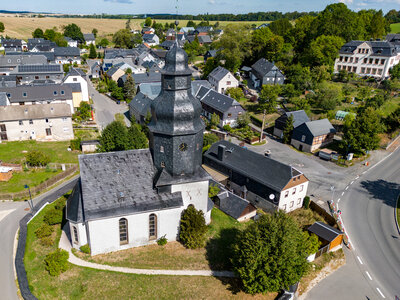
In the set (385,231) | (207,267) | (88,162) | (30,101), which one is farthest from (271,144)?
(30,101)

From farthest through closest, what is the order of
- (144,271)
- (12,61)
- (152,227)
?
(12,61) < (152,227) < (144,271)

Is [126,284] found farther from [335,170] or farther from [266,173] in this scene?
[335,170]

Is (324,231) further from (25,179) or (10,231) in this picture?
(25,179)

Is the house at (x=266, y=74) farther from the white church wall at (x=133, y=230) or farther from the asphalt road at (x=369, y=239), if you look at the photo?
the white church wall at (x=133, y=230)

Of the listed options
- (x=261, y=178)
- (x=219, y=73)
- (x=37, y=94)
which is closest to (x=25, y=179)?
(x=37, y=94)

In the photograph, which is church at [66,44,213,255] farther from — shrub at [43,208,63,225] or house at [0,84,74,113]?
house at [0,84,74,113]

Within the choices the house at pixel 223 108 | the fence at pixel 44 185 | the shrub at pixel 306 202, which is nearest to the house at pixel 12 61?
the house at pixel 223 108

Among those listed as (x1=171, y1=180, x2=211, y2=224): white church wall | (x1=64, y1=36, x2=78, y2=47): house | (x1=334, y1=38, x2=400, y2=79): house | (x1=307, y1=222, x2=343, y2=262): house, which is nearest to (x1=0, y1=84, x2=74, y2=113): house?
(x1=171, y1=180, x2=211, y2=224): white church wall

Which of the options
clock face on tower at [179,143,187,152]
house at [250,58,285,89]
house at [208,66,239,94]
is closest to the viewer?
clock face on tower at [179,143,187,152]
